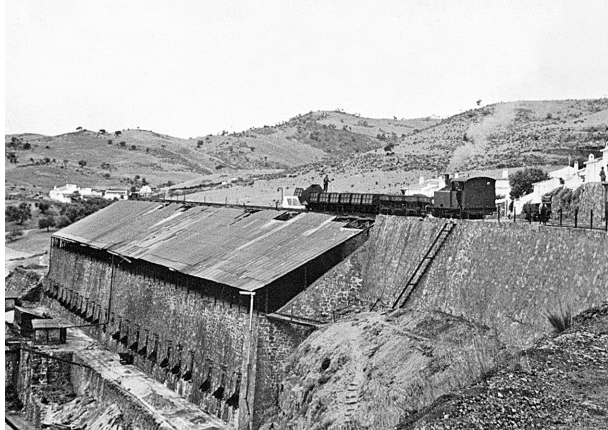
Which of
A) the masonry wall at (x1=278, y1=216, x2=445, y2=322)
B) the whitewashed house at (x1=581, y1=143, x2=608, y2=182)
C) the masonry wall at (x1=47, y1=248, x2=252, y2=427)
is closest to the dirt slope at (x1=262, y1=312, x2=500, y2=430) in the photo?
the masonry wall at (x1=278, y1=216, x2=445, y2=322)

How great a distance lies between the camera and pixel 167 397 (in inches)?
1278

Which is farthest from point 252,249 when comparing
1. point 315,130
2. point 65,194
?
point 315,130

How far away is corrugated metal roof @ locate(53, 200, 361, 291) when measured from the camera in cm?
3006

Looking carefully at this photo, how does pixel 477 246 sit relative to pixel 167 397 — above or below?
above

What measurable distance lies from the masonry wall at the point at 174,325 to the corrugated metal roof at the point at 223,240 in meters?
0.81

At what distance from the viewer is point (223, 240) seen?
123 feet

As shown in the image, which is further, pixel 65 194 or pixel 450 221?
pixel 65 194

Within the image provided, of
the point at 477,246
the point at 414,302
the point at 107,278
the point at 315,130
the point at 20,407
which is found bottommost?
the point at 20,407

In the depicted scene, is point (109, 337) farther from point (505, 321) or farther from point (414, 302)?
point (505, 321)

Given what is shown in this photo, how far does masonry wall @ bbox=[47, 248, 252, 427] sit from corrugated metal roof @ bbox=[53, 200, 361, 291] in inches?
31.7

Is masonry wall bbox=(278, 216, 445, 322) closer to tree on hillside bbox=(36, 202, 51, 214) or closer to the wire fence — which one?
the wire fence

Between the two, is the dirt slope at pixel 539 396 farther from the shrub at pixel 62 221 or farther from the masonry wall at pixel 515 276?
the shrub at pixel 62 221

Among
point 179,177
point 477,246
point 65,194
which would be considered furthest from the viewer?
point 179,177

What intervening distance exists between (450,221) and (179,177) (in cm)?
12578
